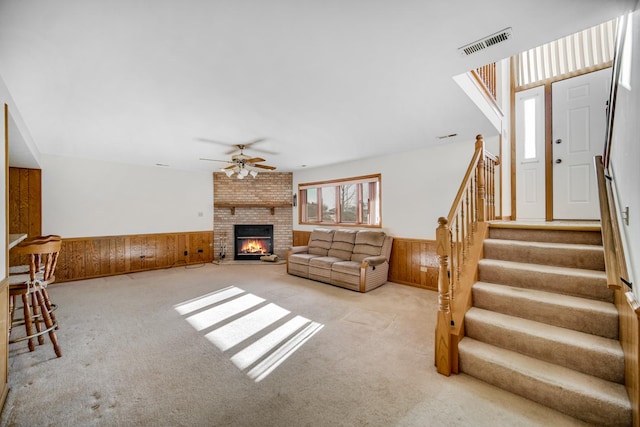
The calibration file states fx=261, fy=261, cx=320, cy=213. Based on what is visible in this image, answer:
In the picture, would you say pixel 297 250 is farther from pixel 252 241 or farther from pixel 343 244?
pixel 252 241

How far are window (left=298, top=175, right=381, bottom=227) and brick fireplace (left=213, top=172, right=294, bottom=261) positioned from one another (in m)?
0.51

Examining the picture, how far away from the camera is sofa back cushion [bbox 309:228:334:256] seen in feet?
18.3

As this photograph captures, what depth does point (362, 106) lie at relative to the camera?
9.32 feet

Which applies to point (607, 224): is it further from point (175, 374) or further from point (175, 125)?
point (175, 125)

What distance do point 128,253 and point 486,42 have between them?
6848 mm

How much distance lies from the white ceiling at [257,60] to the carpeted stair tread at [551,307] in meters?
1.88

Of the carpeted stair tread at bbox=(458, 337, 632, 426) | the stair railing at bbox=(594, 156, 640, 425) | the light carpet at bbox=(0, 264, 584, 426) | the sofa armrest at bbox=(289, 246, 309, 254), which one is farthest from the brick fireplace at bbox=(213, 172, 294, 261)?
the stair railing at bbox=(594, 156, 640, 425)

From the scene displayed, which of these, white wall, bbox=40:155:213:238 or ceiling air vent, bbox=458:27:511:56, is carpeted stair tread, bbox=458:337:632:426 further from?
white wall, bbox=40:155:213:238

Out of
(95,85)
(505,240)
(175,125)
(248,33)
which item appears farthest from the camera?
(175,125)

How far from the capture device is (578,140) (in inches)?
139

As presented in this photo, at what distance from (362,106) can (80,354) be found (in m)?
3.65

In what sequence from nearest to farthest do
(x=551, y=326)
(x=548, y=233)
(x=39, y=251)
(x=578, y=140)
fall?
(x=551, y=326) → (x=39, y=251) → (x=548, y=233) → (x=578, y=140)

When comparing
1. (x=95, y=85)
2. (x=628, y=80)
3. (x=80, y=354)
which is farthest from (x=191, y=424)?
(x=628, y=80)

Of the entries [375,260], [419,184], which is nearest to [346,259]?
[375,260]
